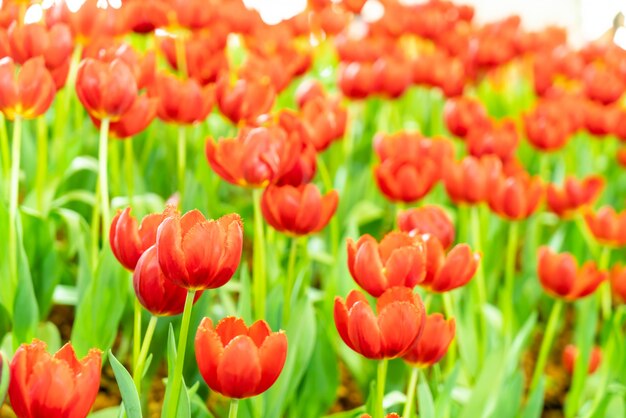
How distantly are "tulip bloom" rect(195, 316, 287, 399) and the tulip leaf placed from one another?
0.06m

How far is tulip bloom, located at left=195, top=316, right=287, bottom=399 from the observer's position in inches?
24.9

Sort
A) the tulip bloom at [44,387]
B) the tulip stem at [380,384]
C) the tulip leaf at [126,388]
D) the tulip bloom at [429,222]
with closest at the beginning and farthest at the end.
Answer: the tulip bloom at [44,387] < the tulip leaf at [126,388] < the tulip stem at [380,384] < the tulip bloom at [429,222]

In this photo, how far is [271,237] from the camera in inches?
49.5

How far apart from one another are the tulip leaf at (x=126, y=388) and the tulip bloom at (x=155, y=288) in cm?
6

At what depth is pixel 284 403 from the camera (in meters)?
0.98

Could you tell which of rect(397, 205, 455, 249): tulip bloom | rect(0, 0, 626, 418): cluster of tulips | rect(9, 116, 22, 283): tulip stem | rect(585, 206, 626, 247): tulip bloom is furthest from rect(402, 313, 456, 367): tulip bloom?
rect(585, 206, 626, 247): tulip bloom

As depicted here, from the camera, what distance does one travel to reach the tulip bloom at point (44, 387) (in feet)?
1.77

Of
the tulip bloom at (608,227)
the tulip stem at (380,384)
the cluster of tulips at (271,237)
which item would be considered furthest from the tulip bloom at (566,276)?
the tulip stem at (380,384)

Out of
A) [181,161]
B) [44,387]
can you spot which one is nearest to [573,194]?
[181,161]

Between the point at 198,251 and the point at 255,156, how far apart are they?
34cm

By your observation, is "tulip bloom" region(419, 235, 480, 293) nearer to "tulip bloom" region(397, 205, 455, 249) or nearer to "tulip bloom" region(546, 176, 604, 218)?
"tulip bloom" region(397, 205, 455, 249)

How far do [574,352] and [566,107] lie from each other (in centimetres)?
58

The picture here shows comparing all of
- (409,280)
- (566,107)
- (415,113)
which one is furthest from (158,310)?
(415,113)

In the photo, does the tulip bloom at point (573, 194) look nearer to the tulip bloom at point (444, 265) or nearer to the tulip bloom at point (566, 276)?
the tulip bloom at point (566, 276)
